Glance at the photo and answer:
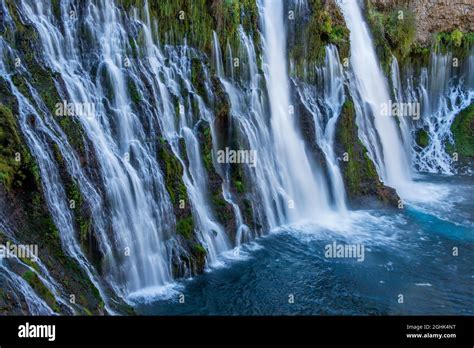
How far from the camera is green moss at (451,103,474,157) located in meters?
24.4

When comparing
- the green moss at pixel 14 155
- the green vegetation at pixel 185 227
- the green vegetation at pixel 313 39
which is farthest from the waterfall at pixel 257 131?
the green moss at pixel 14 155

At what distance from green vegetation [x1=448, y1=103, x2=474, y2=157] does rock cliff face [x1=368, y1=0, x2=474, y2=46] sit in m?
3.53

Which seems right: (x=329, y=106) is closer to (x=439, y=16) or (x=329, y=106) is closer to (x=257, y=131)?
(x=257, y=131)

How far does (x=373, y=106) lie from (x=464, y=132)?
627 cm

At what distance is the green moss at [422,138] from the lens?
2447 cm

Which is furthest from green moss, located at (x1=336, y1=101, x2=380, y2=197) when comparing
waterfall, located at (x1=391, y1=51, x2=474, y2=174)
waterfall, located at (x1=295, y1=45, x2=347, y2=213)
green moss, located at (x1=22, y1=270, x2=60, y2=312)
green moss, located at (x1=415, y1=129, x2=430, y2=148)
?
green moss, located at (x1=22, y1=270, x2=60, y2=312)

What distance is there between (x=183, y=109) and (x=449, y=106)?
1545 cm

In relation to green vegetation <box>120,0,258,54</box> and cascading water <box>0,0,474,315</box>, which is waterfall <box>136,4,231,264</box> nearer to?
cascading water <box>0,0,474,315</box>

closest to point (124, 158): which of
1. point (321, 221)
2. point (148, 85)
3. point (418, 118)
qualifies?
point (148, 85)

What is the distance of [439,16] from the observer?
986 inches

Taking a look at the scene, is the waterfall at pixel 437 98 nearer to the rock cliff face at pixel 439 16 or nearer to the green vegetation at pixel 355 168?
the rock cliff face at pixel 439 16

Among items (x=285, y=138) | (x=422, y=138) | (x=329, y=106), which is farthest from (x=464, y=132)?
(x=285, y=138)

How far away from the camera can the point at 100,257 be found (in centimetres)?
1101
